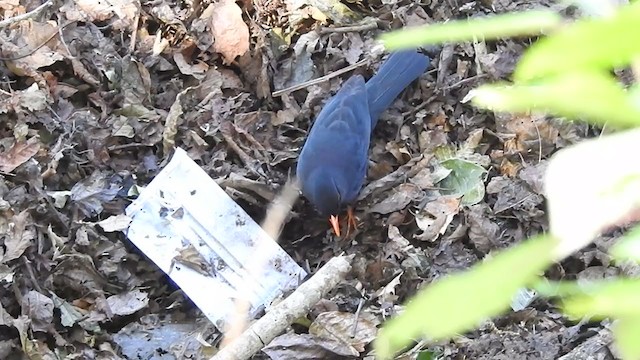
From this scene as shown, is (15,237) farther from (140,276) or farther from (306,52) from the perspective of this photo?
(306,52)

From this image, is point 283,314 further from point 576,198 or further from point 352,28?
point 576,198

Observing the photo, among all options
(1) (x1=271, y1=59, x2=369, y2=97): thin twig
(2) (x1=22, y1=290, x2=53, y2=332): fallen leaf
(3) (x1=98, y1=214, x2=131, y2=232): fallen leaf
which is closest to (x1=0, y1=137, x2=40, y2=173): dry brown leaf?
(3) (x1=98, y1=214, x2=131, y2=232): fallen leaf

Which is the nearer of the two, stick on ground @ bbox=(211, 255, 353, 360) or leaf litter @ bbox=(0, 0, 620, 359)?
stick on ground @ bbox=(211, 255, 353, 360)

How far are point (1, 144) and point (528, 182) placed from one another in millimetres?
2358

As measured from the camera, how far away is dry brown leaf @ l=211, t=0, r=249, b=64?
14.0 feet

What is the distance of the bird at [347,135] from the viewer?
12.0ft

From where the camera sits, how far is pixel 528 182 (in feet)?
11.6

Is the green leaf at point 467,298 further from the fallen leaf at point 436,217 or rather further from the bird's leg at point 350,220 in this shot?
the bird's leg at point 350,220

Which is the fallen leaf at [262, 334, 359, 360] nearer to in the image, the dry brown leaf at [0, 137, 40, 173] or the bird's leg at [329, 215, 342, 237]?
the bird's leg at [329, 215, 342, 237]

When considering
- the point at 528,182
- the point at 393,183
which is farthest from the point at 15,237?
the point at 528,182

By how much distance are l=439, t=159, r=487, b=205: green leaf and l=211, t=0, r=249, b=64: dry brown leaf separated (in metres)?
1.25

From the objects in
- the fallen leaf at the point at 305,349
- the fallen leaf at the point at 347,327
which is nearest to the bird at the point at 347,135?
the fallen leaf at the point at 347,327

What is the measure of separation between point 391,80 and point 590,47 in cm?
365

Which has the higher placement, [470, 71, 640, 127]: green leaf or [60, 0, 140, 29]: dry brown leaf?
[470, 71, 640, 127]: green leaf
